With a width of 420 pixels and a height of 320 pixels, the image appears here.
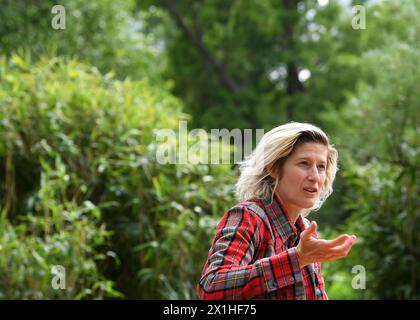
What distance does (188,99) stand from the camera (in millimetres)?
17812

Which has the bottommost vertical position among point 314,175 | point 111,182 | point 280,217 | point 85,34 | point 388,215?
point 280,217

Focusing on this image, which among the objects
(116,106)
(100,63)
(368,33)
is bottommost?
(116,106)

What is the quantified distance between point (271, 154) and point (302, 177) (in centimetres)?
10

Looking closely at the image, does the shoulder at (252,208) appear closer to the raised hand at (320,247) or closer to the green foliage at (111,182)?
the raised hand at (320,247)

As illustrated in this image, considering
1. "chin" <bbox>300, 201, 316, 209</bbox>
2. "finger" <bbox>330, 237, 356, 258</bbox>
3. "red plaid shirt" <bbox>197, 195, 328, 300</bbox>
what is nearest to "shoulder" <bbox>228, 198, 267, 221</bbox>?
"red plaid shirt" <bbox>197, 195, 328, 300</bbox>

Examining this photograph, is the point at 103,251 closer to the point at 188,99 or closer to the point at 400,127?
the point at 400,127

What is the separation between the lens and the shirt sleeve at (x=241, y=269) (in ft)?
5.25

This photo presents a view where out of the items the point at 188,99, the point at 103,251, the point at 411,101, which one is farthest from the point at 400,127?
the point at 188,99

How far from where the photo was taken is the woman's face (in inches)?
71.2

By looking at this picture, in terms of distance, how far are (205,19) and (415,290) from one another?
1172 centimetres

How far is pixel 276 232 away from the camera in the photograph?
1769 mm

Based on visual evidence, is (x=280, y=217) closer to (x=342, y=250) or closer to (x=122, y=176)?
(x=342, y=250)

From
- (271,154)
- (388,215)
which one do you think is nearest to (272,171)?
(271,154)
